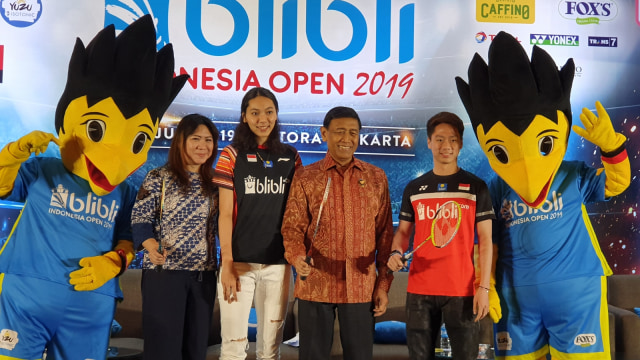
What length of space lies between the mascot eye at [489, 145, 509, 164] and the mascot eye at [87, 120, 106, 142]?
201 cm

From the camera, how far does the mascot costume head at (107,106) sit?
3.01 meters

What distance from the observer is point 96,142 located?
9.87 feet

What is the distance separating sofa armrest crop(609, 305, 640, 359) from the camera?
4457 mm

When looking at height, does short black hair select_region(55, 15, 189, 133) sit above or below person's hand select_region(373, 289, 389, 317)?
above

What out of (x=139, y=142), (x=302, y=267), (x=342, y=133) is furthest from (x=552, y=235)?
(x=139, y=142)

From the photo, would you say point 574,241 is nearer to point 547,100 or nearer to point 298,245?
point 547,100

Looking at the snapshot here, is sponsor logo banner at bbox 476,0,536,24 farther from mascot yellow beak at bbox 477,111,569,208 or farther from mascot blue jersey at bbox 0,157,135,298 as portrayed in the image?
mascot blue jersey at bbox 0,157,135,298

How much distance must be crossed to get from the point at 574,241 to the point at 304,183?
145cm

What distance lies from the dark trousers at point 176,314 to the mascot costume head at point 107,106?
568 mm

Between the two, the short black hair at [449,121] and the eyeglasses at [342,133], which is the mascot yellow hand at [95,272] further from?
the short black hair at [449,121]

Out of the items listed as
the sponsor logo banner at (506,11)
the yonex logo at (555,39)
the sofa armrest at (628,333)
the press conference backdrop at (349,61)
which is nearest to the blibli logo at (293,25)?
the press conference backdrop at (349,61)

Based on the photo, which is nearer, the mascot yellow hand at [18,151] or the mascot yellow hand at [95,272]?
the mascot yellow hand at [18,151]

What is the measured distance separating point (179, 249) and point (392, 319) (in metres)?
2.33

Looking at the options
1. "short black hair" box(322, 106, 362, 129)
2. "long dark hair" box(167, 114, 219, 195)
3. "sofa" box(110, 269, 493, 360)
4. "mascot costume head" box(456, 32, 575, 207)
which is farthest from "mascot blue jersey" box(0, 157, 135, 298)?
"mascot costume head" box(456, 32, 575, 207)
